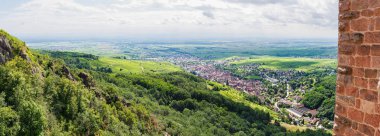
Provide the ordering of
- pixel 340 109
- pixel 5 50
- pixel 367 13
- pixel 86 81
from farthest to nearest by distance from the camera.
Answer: pixel 86 81 < pixel 5 50 < pixel 340 109 < pixel 367 13

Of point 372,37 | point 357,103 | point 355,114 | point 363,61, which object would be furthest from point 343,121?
point 372,37

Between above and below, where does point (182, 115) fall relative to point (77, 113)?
below

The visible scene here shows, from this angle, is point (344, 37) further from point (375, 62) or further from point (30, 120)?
point (30, 120)

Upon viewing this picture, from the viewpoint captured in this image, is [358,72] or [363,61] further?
[358,72]

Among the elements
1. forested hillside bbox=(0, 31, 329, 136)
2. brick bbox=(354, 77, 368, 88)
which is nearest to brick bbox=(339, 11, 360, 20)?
brick bbox=(354, 77, 368, 88)

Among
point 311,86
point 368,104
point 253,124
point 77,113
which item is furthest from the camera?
point 311,86

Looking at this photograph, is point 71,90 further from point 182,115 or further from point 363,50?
point 182,115

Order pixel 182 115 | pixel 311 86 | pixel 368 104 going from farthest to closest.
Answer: pixel 311 86
pixel 182 115
pixel 368 104

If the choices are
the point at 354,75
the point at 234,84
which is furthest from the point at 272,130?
the point at 234,84
